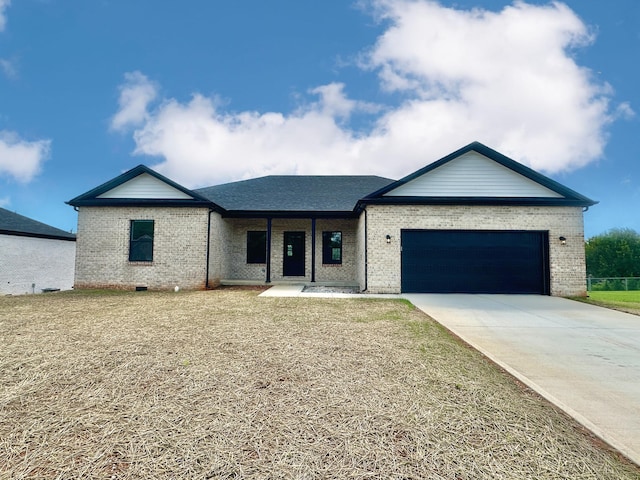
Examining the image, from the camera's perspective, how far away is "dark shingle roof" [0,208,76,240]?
16.0 m

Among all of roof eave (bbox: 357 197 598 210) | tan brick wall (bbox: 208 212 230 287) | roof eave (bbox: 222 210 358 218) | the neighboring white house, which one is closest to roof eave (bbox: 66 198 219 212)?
tan brick wall (bbox: 208 212 230 287)

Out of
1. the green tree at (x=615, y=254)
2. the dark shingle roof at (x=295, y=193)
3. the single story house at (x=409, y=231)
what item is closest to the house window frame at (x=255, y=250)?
the single story house at (x=409, y=231)

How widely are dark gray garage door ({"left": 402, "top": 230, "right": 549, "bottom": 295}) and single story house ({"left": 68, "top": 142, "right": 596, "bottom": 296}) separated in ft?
0.13

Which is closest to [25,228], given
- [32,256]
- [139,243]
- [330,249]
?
[32,256]

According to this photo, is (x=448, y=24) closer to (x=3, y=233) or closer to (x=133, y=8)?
(x=133, y=8)

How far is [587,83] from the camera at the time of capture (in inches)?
608

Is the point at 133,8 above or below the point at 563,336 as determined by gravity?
above

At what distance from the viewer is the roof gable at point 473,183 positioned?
12.0 metres

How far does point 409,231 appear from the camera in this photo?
12156 millimetres

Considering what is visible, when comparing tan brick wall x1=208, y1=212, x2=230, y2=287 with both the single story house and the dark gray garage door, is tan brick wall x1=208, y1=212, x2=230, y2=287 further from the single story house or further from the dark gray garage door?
the dark gray garage door

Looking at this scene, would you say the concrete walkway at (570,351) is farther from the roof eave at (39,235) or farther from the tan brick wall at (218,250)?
the roof eave at (39,235)

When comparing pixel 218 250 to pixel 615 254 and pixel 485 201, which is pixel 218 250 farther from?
pixel 615 254

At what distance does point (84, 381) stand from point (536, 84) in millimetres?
18418

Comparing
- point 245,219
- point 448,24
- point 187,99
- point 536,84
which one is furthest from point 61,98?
point 536,84
